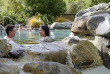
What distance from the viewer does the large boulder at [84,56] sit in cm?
378

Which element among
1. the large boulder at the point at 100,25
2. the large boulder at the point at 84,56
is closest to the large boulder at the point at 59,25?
the large boulder at the point at 100,25

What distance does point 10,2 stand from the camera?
3072 centimetres

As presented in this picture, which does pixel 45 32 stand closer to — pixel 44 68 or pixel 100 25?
pixel 100 25

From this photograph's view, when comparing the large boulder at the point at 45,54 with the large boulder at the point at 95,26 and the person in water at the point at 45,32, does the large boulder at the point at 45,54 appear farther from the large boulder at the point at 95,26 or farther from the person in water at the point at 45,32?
the person in water at the point at 45,32

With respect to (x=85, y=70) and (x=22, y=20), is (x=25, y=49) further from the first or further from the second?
(x=22, y=20)

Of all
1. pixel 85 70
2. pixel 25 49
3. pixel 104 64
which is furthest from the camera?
pixel 104 64

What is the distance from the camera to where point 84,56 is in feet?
12.7

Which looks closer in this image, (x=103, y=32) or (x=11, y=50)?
(x=11, y=50)

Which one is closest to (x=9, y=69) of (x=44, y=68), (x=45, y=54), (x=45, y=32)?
(x=44, y=68)

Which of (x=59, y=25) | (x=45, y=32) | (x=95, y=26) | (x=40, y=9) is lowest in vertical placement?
(x=59, y=25)

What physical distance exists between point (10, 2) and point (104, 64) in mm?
28690

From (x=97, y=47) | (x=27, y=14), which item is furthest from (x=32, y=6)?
(x=97, y=47)

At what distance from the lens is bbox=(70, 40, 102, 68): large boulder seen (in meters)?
3.78

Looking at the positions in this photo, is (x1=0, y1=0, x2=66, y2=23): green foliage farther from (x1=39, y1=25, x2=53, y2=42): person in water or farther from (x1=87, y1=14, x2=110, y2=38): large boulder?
(x1=87, y1=14, x2=110, y2=38): large boulder
